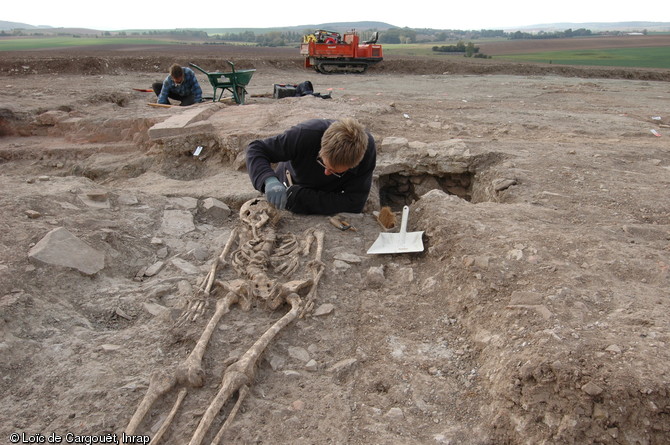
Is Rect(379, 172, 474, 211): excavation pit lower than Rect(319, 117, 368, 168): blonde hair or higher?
lower

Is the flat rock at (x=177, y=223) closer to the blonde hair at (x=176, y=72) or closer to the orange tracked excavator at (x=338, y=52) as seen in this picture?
the blonde hair at (x=176, y=72)

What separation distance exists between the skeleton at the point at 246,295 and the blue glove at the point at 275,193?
0.56 feet

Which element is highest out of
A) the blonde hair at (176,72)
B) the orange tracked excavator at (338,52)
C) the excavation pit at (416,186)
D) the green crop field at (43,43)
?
the green crop field at (43,43)

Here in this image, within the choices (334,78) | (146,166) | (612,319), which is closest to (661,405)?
(612,319)

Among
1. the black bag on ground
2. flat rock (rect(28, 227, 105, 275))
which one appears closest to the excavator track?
the black bag on ground

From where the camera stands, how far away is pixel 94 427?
210 cm

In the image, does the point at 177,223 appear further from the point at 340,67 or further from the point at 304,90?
the point at 340,67

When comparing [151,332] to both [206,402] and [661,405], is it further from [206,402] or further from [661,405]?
[661,405]

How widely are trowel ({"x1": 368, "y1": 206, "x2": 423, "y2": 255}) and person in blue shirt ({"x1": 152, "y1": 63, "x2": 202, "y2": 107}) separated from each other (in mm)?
6713

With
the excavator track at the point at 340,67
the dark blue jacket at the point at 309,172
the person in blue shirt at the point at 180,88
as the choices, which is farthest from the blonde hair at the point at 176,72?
the excavator track at the point at 340,67

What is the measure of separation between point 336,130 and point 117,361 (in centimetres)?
207

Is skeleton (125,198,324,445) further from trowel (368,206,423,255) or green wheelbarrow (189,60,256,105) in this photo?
green wheelbarrow (189,60,256,105)

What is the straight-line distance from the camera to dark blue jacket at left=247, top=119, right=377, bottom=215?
12.6 feet

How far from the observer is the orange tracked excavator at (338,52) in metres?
17.8
